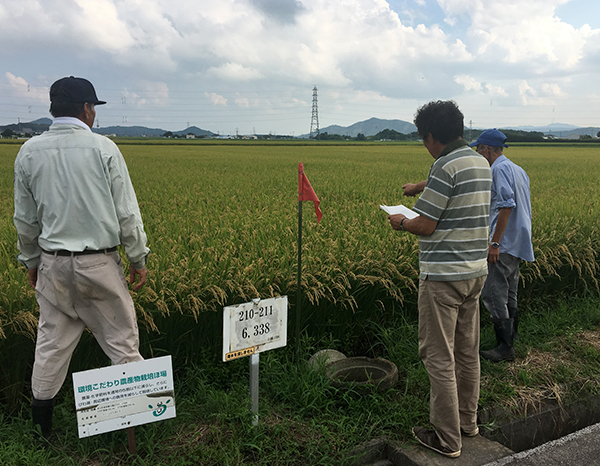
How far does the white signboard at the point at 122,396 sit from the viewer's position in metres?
2.28

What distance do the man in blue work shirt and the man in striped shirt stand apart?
1.53 meters

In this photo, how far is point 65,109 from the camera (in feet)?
8.02

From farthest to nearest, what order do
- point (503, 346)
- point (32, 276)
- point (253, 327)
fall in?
1. point (503, 346)
2. point (253, 327)
3. point (32, 276)

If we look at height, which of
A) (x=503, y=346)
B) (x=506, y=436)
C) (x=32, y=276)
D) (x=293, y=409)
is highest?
(x=32, y=276)

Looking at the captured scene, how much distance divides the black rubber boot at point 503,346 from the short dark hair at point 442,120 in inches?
71.9

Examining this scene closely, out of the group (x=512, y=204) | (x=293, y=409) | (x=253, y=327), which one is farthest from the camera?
(x=512, y=204)

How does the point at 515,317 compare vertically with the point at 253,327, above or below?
below

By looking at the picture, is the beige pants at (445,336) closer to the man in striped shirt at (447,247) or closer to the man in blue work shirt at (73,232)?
the man in striped shirt at (447,247)

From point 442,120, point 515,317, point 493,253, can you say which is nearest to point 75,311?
point 442,120

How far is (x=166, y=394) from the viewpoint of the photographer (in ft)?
8.12

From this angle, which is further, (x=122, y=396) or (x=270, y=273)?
(x=270, y=273)

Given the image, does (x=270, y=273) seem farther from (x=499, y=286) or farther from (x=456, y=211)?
(x=499, y=286)

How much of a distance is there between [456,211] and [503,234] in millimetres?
1518

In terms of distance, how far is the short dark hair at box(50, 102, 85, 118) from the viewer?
7.98 feet
